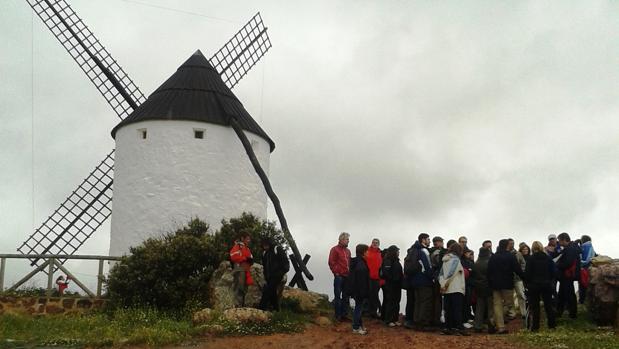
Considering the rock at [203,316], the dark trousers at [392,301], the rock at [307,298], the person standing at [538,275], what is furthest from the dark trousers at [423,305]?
the rock at [203,316]

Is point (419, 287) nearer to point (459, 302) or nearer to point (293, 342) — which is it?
point (459, 302)

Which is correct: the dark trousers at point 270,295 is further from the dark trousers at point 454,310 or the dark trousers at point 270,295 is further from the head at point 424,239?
the dark trousers at point 454,310

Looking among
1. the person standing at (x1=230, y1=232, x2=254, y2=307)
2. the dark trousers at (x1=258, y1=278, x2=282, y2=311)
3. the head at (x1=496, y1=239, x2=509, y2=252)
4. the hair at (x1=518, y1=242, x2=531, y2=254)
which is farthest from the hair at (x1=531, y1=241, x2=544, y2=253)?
the person standing at (x1=230, y1=232, x2=254, y2=307)

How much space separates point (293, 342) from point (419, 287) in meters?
3.32

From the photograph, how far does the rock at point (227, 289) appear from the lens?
15.2 meters

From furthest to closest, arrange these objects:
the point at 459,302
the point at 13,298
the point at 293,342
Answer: the point at 13,298, the point at 459,302, the point at 293,342

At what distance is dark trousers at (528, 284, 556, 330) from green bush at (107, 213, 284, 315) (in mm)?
7233

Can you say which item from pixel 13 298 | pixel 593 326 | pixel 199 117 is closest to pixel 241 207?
pixel 199 117

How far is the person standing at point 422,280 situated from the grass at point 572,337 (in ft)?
6.52

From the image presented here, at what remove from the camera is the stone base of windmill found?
15156mm

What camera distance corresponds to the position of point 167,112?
843 inches

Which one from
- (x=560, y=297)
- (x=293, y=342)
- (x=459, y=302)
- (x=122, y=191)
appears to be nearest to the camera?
(x=293, y=342)

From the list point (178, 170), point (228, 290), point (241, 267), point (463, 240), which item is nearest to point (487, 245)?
point (463, 240)

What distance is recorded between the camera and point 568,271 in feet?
48.0
